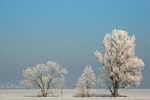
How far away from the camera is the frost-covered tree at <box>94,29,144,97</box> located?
36281 millimetres

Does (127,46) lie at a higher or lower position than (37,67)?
higher

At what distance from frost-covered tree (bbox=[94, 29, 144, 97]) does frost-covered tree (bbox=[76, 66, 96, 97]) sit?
2266 millimetres

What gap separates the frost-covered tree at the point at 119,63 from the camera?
36281 mm

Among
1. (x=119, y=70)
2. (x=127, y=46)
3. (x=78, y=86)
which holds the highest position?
(x=127, y=46)

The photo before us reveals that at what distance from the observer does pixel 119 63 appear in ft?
123

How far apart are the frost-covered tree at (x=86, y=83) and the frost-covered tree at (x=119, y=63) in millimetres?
2266

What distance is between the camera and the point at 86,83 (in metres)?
36.2

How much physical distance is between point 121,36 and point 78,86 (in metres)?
10.7

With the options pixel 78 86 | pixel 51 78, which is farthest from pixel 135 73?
pixel 51 78

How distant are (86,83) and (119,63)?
625 centimetres

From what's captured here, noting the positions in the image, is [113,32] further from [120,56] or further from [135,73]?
[135,73]

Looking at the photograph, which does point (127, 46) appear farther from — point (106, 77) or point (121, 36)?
point (106, 77)

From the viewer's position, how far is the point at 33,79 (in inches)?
1464

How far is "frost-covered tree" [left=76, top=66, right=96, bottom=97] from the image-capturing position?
3600 centimetres
